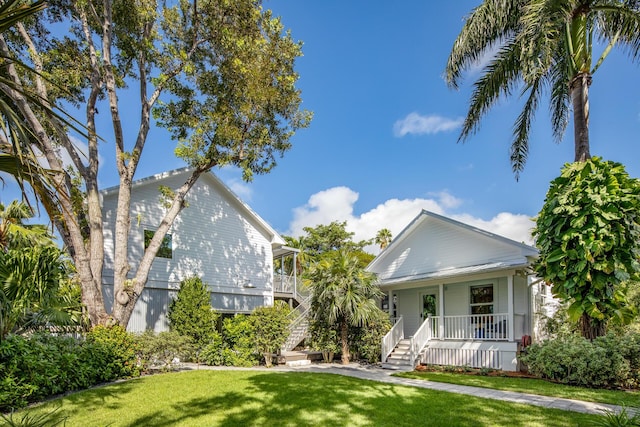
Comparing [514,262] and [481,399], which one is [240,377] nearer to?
[481,399]

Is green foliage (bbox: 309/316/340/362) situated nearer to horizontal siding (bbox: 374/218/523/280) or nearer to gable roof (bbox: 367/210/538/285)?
gable roof (bbox: 367/210/538/285)

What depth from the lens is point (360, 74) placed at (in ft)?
55.1

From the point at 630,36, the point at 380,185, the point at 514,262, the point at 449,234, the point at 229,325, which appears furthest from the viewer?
the point at 380,185

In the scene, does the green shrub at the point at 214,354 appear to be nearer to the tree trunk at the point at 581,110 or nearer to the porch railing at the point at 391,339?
the porch railing at the point at 391,339

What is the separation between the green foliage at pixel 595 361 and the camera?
8.97 metres

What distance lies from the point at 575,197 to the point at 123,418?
36.0 feet

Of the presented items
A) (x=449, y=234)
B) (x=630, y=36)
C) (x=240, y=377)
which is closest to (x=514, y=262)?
(x=449, y=234)

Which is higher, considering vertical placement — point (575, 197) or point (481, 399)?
point (575, 197)

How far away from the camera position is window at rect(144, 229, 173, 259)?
15.7 meters

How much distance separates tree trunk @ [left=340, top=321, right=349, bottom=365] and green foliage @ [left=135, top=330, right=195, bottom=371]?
18.4 feet

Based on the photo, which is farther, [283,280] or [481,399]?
[283,280]

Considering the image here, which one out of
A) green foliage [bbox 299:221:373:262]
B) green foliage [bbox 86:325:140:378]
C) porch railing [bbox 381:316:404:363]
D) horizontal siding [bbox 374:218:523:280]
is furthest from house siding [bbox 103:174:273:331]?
green foliage [bbox 299:221:373:262]

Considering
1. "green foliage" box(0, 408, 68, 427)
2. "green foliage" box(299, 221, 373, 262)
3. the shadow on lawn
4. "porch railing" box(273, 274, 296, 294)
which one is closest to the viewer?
"green foliage" box(0, 408, 68, 427)

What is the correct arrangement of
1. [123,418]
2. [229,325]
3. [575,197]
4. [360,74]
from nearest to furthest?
[123,418]
[575,197]
[229,325]
[360,74]
